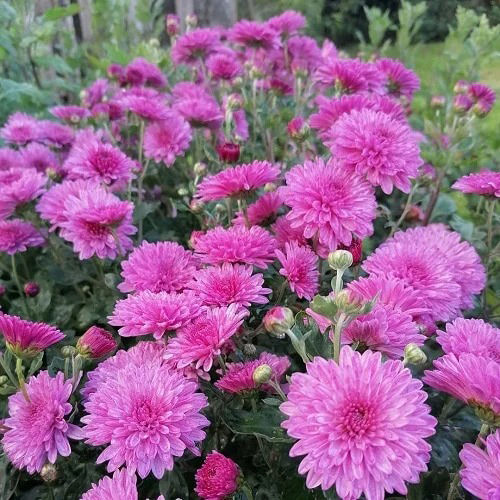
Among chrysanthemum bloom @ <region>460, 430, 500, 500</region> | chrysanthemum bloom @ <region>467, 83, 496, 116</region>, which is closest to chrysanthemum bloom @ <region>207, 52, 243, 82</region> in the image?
chrysanthemum bloom @ <region>467, 83, 496, 116</region>

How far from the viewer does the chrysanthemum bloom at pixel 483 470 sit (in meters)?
0.68

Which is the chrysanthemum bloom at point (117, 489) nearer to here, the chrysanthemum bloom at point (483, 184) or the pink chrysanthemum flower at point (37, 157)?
the chrysanthemum bloom at point (483, 184)

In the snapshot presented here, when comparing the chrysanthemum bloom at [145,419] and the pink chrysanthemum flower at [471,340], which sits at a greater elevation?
the pink chrysanthemum flower at [471,340]

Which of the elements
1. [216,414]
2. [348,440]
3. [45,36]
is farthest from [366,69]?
[45,36]

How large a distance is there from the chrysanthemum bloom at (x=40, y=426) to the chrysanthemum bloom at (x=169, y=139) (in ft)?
2.70

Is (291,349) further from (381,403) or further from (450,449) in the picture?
(381,403)

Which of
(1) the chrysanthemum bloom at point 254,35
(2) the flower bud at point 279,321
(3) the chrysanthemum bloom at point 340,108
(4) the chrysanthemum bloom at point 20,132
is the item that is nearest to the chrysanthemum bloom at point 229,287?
(2) the flower bud at point 279,321

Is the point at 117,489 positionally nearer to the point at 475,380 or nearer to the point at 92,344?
the point at 92,344

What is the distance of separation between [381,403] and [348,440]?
0.06 m

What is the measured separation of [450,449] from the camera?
0.92 m

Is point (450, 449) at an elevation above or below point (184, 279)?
below

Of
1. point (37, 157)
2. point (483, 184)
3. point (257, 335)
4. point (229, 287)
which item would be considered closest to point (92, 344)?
point (229, 287)

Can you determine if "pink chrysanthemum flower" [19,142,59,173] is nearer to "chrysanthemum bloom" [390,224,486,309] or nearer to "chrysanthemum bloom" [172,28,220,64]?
"chrysanthemum bloom" [172,28,220,64]

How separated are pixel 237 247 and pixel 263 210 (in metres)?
0.21
